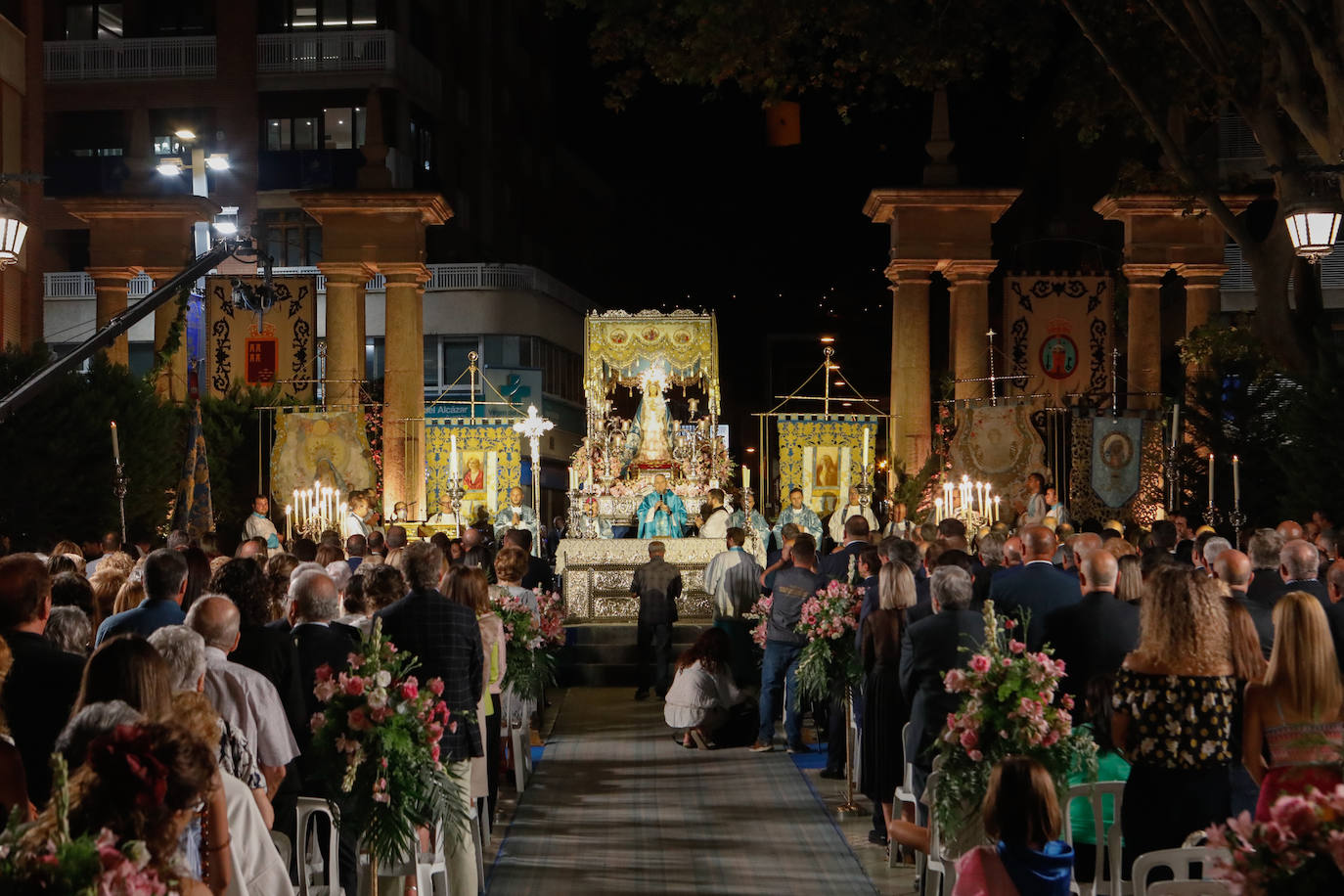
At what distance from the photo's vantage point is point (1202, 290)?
28984 millimetres

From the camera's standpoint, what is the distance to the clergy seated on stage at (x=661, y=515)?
25.4 m

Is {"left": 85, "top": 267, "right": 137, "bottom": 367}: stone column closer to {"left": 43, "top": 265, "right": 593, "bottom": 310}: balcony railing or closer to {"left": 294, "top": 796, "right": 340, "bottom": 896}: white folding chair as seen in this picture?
{"left": 43, "top": 265, "right": 593, "bottom": 310}: balcony railing

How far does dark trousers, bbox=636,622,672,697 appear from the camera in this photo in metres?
20.5

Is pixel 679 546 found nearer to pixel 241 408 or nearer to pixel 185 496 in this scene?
pixel 185 496

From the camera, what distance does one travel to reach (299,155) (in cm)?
4984

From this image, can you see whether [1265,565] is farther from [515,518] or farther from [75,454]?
[75,454]

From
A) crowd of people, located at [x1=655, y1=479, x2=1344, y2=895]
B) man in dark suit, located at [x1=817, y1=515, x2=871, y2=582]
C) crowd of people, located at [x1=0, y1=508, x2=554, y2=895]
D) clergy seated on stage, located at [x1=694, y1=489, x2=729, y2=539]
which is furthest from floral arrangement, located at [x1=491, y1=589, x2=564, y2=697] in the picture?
clergy seated on stage, located at [x1=694, y1=489, x2=729, y2=539]

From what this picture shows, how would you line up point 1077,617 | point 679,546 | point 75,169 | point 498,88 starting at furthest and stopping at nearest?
point 498,88 → point 75,169 → point 679,546 → point 1077,617

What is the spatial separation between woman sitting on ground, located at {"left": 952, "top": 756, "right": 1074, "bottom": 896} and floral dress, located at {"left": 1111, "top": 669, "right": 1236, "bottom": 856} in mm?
1276

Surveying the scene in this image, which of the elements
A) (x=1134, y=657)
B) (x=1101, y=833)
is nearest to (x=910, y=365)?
(x=1101, y=833)

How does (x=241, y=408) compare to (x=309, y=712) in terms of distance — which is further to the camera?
(x=241, y=408)

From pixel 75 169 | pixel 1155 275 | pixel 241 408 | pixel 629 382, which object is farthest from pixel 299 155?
pixel 1155 275

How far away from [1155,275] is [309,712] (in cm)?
2310

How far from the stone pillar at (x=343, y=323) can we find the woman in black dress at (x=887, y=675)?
65.5ft
